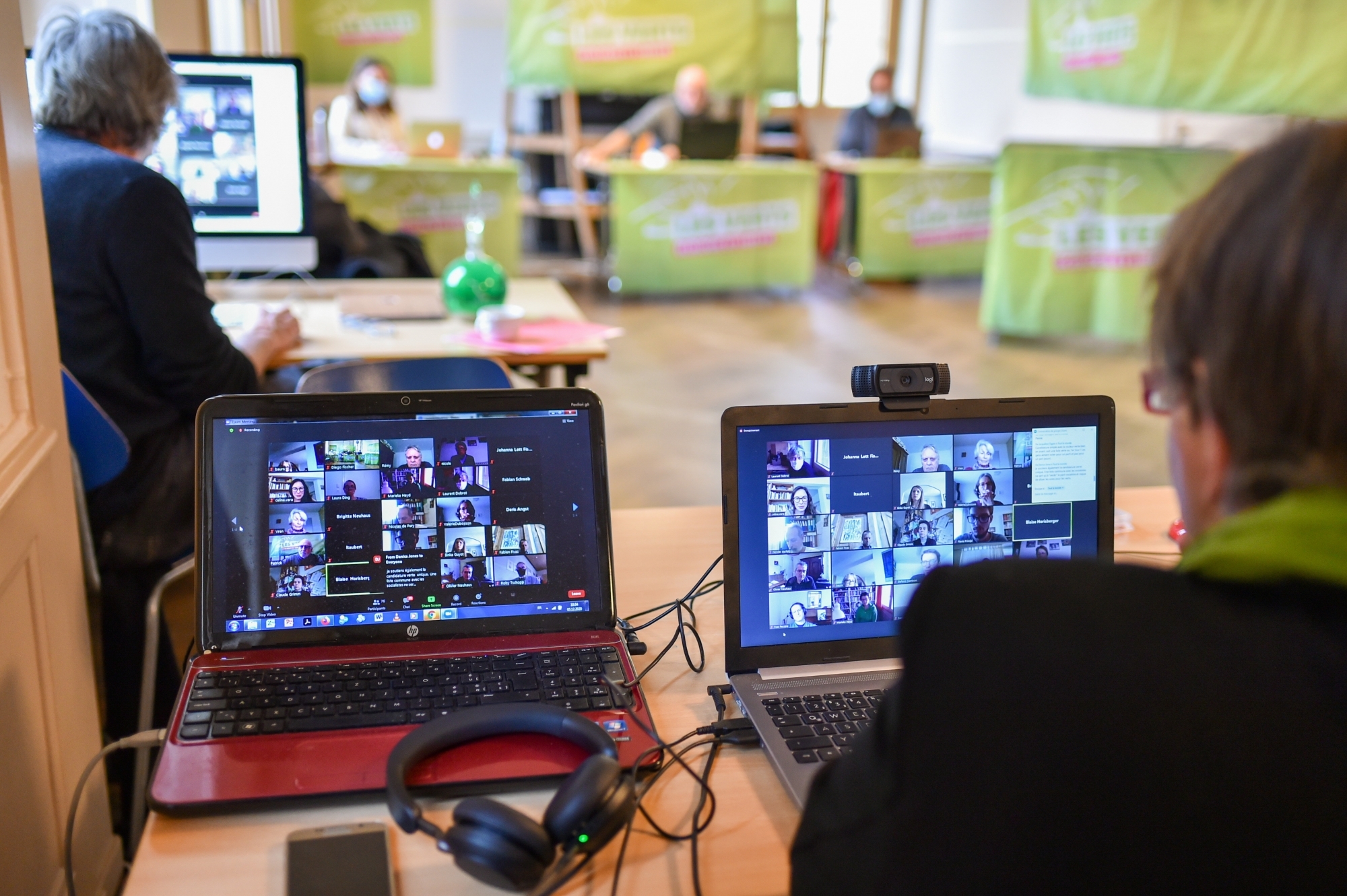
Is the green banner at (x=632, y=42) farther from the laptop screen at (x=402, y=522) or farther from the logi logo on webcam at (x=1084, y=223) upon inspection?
the laptop screen at (x=402, y=522)

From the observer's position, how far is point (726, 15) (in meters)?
7.15

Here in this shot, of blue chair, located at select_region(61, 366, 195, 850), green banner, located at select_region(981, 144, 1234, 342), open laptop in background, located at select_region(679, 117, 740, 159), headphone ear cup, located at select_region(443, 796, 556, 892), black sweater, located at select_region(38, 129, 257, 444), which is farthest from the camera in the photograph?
open laptop in background, located at select_region(679, 117, 740, 159)

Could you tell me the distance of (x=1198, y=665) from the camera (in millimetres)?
543

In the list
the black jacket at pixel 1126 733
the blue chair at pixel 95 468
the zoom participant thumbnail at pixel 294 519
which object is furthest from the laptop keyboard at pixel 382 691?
the blue chair at pixel 95 468

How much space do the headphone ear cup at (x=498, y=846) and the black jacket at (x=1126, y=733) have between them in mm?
305

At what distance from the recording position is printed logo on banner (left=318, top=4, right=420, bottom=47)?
6211mm

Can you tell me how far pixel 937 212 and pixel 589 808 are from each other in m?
6.84

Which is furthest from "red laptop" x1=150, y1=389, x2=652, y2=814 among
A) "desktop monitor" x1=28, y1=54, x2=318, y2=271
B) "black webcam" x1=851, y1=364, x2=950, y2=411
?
"desktop monitor" x1=28, y1=54, x2=318, y2=271

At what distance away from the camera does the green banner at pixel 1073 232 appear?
5445 millimetres

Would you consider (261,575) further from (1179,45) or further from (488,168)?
(1179,45)

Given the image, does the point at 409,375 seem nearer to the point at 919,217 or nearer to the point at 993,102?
the point at 919,217

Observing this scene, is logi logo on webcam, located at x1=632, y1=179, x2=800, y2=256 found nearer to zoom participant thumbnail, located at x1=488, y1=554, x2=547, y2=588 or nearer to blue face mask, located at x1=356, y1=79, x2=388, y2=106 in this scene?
blue face mask, located at x1=356, y1=79, x2=388, y2=106

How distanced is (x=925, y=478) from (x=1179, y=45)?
531 centimetres

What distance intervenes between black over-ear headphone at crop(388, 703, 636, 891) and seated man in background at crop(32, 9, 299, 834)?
3.57ft
